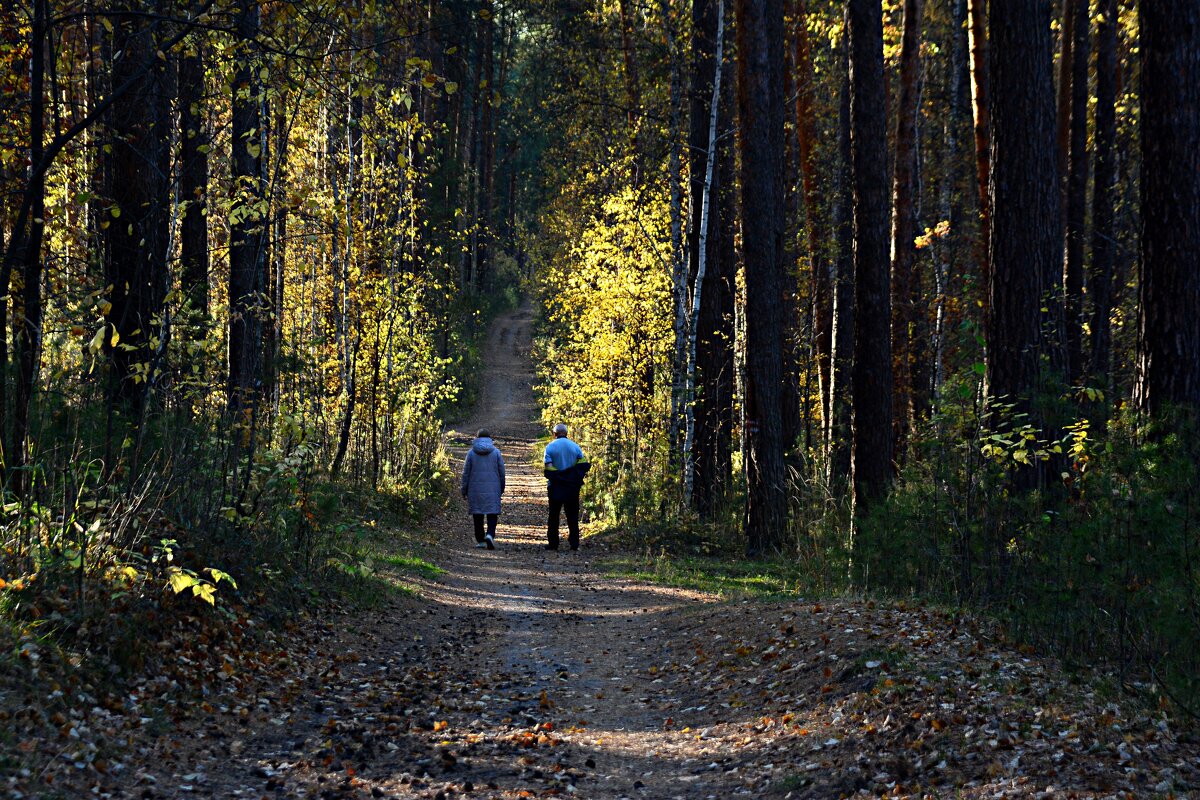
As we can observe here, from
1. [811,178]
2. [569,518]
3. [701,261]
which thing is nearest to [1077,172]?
[811,178]

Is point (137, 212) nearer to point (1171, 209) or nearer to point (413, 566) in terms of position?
point (413, 566)

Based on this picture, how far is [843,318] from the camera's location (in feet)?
61.5

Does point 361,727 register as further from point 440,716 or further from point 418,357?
point 418,357

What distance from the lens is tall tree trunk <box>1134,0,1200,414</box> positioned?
8.92 meters

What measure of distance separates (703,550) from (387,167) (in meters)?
9.76

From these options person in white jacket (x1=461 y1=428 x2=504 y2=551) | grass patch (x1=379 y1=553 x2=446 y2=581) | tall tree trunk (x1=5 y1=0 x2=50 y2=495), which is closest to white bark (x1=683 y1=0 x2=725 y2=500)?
person in white jacket (x1=461 y1=428 x2=504 y2=551)

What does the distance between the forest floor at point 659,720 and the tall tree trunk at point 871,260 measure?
3.49m

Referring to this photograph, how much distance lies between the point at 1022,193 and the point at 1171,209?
1604 mm

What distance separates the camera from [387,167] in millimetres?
19625

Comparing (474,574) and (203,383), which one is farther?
(474,574)

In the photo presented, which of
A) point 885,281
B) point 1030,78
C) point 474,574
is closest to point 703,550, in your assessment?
point 474,574

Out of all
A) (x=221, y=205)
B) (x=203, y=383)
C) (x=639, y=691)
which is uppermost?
(x=221, y=205)

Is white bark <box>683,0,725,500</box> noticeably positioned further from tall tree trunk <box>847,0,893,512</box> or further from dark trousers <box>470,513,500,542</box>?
tall tree trunk <box>847,0,893,512</box>

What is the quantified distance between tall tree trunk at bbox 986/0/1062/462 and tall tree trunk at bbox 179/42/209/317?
7.76 metres
